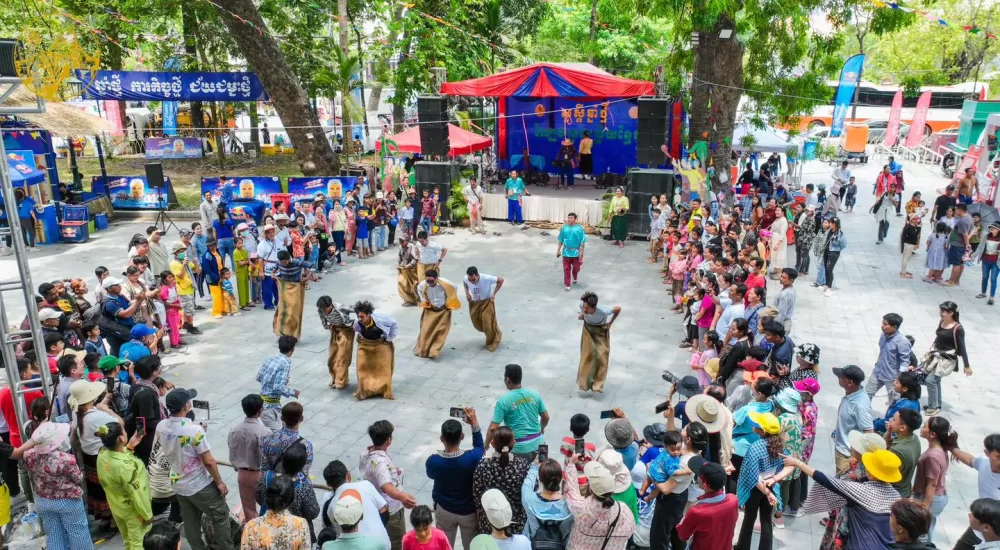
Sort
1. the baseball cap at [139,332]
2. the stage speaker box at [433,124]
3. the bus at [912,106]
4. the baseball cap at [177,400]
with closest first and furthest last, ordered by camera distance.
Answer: the baseball cap at [177,400] → the baseball cap at [139,332] → the stage speaker box at [433,124] → the bus at [912,106]

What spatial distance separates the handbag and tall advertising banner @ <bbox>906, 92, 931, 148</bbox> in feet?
70.5

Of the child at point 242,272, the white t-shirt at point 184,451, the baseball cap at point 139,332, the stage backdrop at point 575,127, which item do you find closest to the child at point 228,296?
the child at point 242,272

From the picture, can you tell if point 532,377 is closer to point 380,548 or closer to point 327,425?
point 327,425

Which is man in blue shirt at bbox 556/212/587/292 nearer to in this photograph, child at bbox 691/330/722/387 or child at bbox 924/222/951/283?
A: child at bbox 691/330/722/387

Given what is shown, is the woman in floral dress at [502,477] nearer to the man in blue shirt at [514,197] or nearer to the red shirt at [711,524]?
the red shirt at [711,524]

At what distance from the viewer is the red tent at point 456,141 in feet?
58.7

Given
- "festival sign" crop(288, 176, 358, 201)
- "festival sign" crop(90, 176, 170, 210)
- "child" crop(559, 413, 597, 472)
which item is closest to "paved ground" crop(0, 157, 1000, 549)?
"child" crop(559, 413, 597, 472)

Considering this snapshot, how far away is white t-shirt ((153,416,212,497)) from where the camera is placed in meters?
4.87

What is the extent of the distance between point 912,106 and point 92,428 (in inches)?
1629

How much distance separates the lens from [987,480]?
4.55 m

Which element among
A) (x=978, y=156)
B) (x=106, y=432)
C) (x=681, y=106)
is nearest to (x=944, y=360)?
(x=106, y=432)

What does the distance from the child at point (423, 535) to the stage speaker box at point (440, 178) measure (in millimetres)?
13319

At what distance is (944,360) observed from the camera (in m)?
7.27

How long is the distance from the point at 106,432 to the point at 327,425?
2.94 metres
